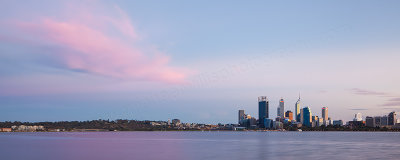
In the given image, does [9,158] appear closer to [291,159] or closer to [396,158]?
[291,159]

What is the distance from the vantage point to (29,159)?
75.2 metres

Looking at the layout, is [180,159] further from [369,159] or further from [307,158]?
[369,159]

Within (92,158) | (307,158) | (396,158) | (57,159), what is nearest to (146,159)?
(92,158)

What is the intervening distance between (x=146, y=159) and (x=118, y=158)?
6153 mm

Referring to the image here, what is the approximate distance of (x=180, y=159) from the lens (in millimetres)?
74750

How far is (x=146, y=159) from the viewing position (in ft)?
241

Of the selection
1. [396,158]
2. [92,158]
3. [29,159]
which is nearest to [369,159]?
[396,158]

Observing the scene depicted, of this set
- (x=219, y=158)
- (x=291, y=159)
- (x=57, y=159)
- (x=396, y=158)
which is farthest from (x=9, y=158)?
(x=396, y=158)

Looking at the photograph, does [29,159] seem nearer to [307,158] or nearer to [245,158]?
[245,158]

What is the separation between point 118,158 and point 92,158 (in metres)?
4.97

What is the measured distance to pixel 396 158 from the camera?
2908 inches

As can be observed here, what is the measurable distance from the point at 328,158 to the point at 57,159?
5247 centimetres

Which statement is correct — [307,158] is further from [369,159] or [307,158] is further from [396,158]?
[396,158]

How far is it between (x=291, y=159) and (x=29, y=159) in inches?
1989
